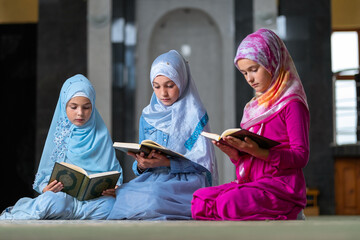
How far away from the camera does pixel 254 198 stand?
2689 millimetres

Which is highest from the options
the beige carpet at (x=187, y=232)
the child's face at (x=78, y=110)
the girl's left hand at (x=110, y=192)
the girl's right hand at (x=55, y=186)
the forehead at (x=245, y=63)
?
the forehead at (x=245, y=63)

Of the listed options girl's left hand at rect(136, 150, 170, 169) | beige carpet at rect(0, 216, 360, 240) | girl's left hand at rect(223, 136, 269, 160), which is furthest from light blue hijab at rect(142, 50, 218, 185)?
beige carpet at rect(0, 216, 360, 240)

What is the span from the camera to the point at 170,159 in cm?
329

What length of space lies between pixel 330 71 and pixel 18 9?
5294 millimetres

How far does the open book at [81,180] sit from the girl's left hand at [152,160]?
0.18m

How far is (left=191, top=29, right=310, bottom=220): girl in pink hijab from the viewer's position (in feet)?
8.86

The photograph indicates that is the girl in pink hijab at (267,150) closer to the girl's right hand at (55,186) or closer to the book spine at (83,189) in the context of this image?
the book spine at (83,189)

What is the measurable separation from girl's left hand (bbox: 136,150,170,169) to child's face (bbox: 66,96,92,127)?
26.6 inches

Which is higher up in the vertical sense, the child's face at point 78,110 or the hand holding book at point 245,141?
the child's face at point 78,110

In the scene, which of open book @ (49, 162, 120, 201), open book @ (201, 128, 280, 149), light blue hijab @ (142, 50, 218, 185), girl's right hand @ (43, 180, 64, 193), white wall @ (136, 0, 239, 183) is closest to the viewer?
open book @ (201, 128, 280, 149)

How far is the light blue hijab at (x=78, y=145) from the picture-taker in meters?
3.62

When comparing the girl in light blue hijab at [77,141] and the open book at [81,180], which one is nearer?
the open book at [81,180]

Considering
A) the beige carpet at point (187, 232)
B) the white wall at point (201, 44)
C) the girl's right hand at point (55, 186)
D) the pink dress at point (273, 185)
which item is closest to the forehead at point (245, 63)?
the pink dress at point (273, 185)

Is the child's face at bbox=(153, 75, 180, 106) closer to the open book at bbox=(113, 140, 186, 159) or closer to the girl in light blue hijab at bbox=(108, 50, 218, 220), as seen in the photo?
the girl in light blue hijab at bbox=(108, 50, 218, 220)
